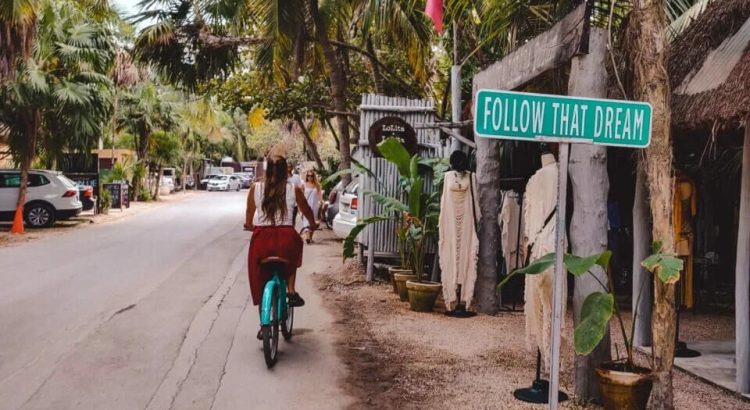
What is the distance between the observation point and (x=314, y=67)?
2058 cm

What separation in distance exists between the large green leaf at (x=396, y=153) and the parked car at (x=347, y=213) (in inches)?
184

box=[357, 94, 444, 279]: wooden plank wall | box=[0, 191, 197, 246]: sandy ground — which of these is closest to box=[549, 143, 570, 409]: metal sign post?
box=[357, 94, 444, 279]: wooden plank wall

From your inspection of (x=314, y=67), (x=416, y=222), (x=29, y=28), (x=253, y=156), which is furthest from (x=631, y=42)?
(x=253, y=156)

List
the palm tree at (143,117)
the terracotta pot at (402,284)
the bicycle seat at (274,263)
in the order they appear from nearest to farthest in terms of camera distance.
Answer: the bicycle seat at (274,263), the terracotta pot at (402,284), the palm tree at (143,117)

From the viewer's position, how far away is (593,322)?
4.83m

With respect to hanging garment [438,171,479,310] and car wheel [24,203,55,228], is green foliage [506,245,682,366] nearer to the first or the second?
→ hanging garment [438,171,479,310]

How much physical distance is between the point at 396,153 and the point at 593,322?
223 inches

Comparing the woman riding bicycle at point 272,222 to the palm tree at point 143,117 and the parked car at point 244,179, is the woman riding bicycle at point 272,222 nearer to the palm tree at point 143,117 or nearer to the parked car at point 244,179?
the palm tree at point 143,117

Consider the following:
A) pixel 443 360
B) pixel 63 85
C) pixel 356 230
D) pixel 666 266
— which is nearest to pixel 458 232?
pixel 356 230

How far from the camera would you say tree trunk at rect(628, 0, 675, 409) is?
4953 mm

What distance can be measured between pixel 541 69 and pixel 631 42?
140 centimetres

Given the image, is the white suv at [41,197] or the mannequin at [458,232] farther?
the white suv at [41,197]

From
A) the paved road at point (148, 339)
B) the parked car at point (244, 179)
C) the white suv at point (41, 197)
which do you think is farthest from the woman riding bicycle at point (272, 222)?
the parked car at point (244, 179)

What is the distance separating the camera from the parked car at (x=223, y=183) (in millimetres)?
59062
